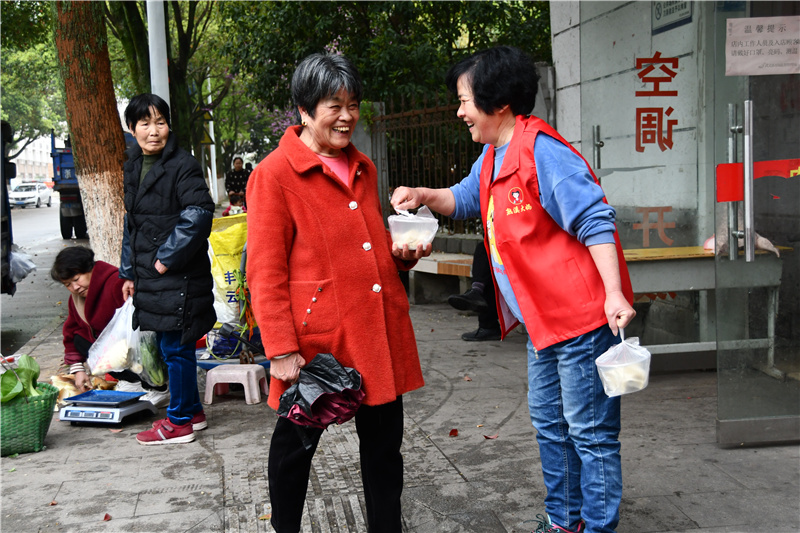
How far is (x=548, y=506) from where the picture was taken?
289 centimetres

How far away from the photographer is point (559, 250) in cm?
261

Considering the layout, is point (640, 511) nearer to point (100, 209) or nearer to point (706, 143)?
point (706, 143)

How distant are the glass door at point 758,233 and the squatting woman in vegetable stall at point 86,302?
3.59 meters

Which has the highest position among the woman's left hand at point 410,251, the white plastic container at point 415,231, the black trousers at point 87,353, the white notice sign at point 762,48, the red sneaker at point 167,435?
the white notice sign at point 762,48

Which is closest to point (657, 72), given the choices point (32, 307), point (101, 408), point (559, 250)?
point (559, 250)

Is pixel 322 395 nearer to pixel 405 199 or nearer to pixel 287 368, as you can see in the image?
pixel 287 368

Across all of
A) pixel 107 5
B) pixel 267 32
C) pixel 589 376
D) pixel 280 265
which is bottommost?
pixel 589 376

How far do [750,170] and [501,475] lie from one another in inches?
78.6

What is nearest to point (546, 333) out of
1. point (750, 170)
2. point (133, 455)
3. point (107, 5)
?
point (750, 170)

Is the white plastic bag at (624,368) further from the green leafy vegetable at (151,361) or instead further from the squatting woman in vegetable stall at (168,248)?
the green leafy vegetable at (151,361)

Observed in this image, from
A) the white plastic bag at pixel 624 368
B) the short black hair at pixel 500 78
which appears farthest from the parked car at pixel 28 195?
the white plastic bag at pixel 624 368

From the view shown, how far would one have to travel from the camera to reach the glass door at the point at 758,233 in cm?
390

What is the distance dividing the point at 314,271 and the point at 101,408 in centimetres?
267

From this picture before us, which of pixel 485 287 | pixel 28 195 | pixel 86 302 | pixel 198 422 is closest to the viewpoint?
pixel 198 422
